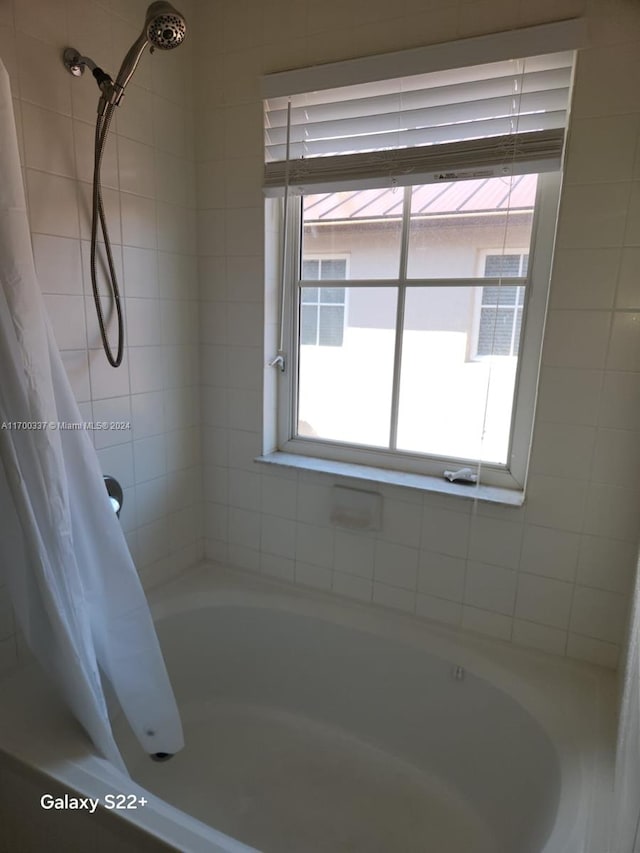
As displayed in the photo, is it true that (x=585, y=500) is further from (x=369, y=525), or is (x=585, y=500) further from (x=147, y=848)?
(x=147, y=848)

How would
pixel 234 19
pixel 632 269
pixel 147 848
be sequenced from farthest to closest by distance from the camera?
1. pixel 234 19
2. pixel 632 269
3. pixel 147 848

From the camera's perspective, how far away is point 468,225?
1575 mm

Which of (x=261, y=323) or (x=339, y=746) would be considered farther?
(x=261, y=323)

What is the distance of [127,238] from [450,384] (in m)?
1.12

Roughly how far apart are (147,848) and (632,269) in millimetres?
1681

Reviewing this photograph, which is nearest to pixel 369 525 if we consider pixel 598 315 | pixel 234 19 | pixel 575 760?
pixel 575 760

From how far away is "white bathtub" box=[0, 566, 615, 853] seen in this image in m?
1.15

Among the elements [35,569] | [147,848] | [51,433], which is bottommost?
[147,848]

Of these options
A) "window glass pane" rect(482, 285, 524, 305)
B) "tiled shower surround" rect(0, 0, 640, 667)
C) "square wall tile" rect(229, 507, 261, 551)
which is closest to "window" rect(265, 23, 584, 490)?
"window glass pane" rect(482, 285, 524, 305)

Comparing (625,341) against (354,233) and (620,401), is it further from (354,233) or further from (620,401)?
(354,233)

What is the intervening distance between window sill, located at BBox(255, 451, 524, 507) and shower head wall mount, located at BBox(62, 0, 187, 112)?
1.18 m

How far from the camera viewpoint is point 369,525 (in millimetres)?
1706

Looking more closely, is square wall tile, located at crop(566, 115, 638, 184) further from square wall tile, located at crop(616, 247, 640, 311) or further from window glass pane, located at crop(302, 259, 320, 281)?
window glass pane, located at crop(302, 259, 320, 281)

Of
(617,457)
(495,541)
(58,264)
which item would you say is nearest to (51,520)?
(58,264)
